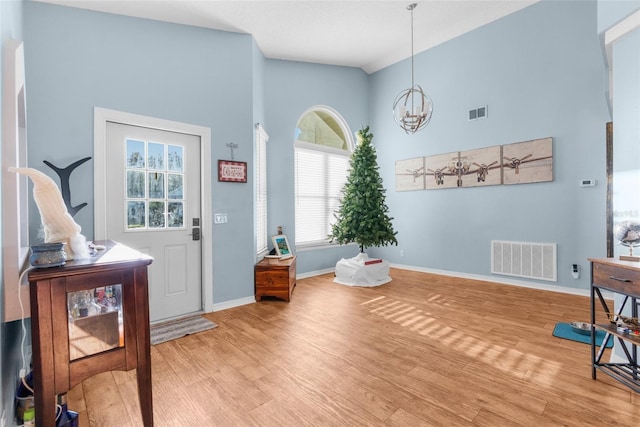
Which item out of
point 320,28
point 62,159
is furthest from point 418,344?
point 320,28

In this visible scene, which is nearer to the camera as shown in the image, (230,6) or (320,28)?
(230,6)

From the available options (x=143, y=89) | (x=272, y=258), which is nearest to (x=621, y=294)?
(x=272, y=258)

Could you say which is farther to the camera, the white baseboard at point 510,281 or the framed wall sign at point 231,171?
the white baseboard at point 510,281

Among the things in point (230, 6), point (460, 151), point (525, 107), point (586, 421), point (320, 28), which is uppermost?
point (320, 28)

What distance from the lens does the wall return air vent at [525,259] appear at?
4164 mm

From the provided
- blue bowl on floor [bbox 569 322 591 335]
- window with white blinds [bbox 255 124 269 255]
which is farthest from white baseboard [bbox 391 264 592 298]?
window with white blinds [bbox 255 124 269 255]

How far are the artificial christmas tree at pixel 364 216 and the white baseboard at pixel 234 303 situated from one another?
157 centimetres

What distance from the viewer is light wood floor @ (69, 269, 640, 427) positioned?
1719 mm

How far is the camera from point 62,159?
8.61ft

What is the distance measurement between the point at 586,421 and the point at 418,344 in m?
1.14

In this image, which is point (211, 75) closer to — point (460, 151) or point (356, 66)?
point (356, 66)

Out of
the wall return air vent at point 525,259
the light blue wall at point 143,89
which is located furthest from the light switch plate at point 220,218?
the wall return air vent at point 525,259

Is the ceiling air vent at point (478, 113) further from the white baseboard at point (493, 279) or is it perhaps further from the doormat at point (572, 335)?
the doormat at point (572, 335)

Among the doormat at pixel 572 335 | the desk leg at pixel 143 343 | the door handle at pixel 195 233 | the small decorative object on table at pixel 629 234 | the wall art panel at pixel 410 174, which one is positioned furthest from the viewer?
the wall art panel at pixel 410 174
